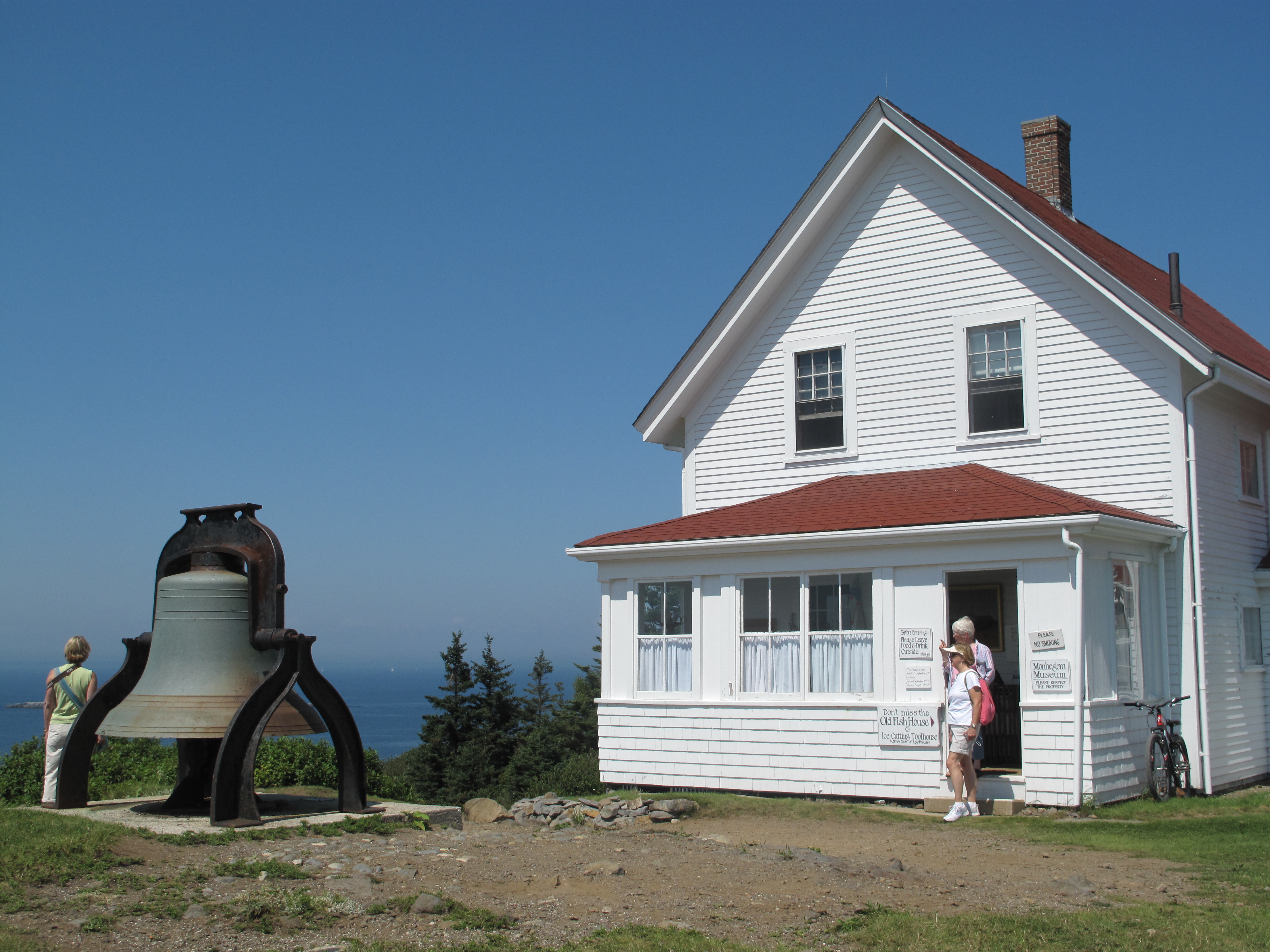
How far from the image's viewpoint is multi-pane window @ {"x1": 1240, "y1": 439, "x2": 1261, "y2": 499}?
16.5 metres

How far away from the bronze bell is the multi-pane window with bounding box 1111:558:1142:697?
8.78m

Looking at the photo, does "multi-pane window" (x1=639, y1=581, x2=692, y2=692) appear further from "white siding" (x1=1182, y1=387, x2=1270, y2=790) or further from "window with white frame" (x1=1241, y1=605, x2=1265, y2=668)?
"window with white frame" (x1=1241, y1=605, x2=1265, y2=668)

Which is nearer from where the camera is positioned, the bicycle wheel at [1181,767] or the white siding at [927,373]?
the bicycle wheel at [1181,767]

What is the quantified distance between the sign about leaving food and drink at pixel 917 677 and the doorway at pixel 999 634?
84.4 inches

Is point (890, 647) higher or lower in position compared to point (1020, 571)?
lower

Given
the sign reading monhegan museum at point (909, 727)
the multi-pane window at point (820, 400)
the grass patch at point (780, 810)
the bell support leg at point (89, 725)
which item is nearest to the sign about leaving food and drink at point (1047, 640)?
the sign reading monhegan museum at point (909, 727)

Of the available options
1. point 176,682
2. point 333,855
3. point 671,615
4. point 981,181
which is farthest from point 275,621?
point 981,181

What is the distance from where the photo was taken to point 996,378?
16406 mm

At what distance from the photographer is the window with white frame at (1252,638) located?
52.9 ft

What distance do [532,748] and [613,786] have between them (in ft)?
65.9

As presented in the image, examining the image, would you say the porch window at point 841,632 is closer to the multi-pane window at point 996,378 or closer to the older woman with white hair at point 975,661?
the older woman with white hair at point 975,661

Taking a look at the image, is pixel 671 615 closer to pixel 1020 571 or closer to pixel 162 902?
pixel 1020 571

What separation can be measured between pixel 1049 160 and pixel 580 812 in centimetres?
1367

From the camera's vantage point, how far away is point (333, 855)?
27.6 ft
